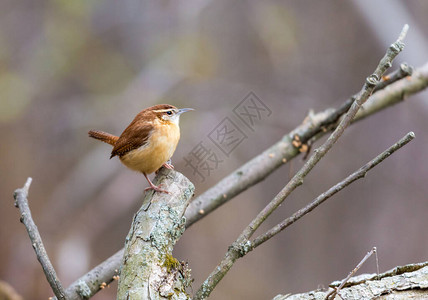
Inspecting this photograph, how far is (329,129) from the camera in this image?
3689 millimetres

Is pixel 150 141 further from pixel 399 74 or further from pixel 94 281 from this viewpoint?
pixel 399 74

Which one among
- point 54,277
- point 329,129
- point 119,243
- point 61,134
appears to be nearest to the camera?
point 54,277

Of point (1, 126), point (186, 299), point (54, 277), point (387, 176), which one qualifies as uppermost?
point (1, 126)

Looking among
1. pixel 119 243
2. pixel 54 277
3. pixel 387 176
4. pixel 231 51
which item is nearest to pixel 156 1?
pixel 231 51

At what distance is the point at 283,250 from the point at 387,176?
6.41 feet

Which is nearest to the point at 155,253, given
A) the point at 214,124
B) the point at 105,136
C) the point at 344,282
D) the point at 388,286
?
the point at 344,282

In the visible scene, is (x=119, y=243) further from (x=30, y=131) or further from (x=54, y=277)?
(x=54, y=277)

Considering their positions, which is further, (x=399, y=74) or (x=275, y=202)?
(x=399, y=74)

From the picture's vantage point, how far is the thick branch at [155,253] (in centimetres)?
196

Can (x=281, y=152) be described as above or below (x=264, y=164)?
above

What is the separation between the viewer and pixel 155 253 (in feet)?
6.84

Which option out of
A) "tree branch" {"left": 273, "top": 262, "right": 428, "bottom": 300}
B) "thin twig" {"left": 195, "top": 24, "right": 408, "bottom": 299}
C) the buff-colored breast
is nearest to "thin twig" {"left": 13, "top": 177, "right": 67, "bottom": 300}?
"thin twig" {"left": 195, "top": 24, "right": 408, "bottom": 299}

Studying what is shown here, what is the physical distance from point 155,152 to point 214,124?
4.15 metres

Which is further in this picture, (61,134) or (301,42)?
(301,42)
